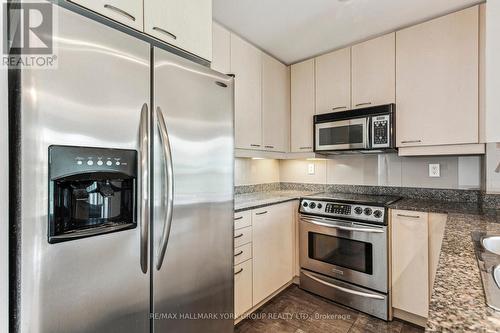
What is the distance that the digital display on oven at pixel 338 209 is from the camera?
209cm

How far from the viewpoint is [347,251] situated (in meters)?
2.11

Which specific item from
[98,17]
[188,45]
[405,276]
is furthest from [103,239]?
[405,276]

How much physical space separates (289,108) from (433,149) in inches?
56.6

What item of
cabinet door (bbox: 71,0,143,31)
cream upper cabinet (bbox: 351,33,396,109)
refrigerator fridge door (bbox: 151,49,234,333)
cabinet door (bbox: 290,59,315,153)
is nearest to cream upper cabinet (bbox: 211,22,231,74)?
refrigerator fridge door (bbox: 151,49,234,333)

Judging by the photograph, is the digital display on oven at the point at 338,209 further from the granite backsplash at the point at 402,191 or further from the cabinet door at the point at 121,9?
the cabinet door at the point at 121,9

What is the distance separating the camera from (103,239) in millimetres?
929

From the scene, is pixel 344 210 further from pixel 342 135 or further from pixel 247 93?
pixel 247 93

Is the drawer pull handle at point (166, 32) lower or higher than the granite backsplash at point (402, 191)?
higher

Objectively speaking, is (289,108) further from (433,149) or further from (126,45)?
(126,45)

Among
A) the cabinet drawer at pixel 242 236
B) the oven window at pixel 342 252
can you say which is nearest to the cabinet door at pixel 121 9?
the cabinet drawer at pixel 242 236

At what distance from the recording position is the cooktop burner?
1.95 metres

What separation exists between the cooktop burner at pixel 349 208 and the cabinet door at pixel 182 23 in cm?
155

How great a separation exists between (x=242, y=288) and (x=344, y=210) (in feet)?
3.50

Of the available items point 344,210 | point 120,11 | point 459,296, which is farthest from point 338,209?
point 120,11
